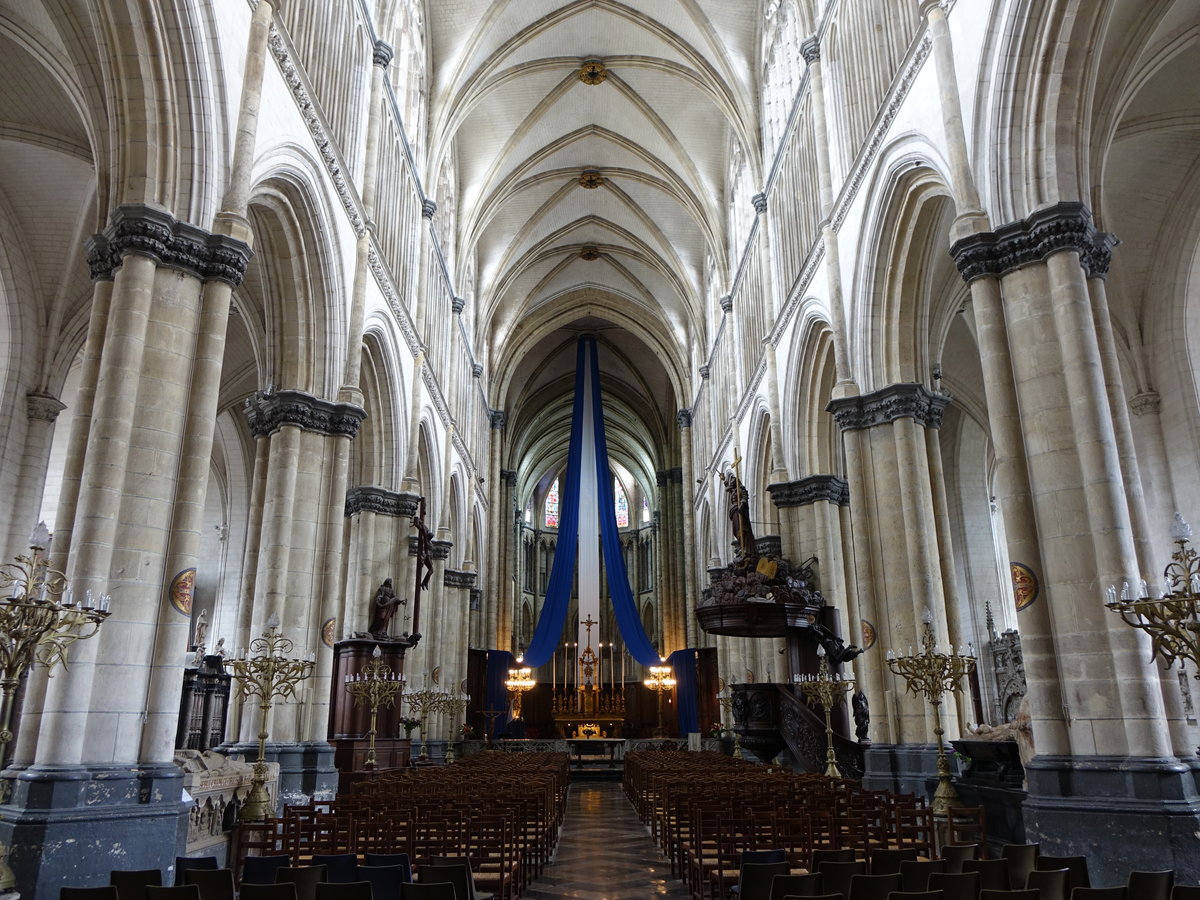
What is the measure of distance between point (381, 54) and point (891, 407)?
1156 centimetres

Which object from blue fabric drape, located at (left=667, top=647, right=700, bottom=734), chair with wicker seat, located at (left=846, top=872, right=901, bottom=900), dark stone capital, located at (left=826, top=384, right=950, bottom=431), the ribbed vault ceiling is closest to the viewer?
chair with wicker seat, located at (left=846, top=872, right=901, bottom=900)

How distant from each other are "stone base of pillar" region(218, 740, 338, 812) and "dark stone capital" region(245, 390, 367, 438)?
4646 millimetres

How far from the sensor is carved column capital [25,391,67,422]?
1714 centimetres

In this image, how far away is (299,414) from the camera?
13797mm

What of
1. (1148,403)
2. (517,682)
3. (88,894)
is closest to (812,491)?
(1148,403)

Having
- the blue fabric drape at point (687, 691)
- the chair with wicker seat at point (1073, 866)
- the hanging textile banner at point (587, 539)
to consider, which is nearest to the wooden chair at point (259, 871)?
the chair with wicker seat at point (1073, 866)

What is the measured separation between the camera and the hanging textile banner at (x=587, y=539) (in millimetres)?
32062

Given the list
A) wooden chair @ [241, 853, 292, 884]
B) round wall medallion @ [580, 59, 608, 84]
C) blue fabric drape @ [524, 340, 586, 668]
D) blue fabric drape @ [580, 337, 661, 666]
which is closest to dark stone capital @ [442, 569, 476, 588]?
blue fabric drape @ [524, 340, 586, 668]

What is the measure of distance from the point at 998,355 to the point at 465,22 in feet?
58.7

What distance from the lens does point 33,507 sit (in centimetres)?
1661

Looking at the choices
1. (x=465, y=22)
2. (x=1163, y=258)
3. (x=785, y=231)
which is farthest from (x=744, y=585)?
(x=465, y=22)

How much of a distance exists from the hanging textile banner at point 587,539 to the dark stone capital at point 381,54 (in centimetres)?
1772

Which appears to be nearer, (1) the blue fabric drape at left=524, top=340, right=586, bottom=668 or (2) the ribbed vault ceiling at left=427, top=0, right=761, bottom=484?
(2) the ribbed vault ceiling at left=427, top=0, right=761, bottom=484

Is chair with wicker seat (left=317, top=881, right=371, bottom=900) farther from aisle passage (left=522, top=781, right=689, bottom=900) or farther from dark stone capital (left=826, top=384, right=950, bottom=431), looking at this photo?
dark stone capital (left=826, top=384, right=950, bottom=431)
